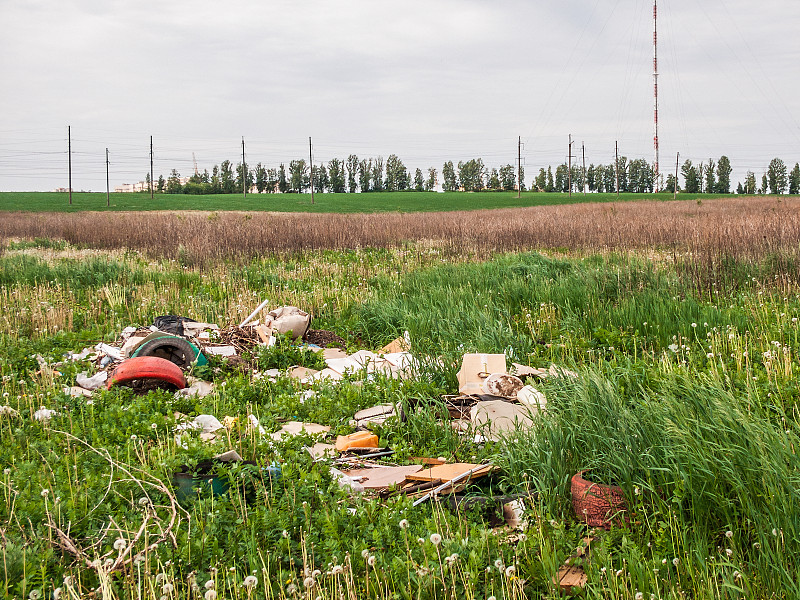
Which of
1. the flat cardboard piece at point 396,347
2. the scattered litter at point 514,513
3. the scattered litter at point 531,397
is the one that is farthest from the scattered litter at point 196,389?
the scattered litter at point 514,513

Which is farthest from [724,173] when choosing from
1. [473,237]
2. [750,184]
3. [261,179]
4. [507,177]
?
[473,237]

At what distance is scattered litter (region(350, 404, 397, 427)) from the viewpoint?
4898 millimetres

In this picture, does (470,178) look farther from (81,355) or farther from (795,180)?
(81,355)

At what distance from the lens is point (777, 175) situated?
415 feet

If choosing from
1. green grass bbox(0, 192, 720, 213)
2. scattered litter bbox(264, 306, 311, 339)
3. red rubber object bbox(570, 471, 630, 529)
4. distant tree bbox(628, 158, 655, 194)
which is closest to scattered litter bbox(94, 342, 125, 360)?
scattered litter bbox(264, 306, 311, 339)

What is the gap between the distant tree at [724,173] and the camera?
123500 millimetres

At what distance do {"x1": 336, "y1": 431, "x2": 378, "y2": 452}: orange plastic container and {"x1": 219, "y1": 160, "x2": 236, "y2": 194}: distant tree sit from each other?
386 feet

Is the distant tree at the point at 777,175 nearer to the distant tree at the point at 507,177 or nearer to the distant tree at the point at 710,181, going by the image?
the distant tree at the point at 710,181

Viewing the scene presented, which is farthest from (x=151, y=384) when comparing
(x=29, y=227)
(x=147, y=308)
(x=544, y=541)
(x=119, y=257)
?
(x=29, y=227)

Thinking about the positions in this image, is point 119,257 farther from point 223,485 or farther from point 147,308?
point 223,485

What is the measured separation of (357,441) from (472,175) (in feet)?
442

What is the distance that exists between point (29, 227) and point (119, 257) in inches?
561

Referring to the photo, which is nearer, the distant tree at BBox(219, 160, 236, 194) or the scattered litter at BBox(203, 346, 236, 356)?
the scattered litter at BBox(203, 346, 236, 356)

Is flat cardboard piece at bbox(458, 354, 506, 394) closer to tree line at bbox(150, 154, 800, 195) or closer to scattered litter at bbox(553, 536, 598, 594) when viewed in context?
scattered litter at bbox(553, 536, 598, 594)
